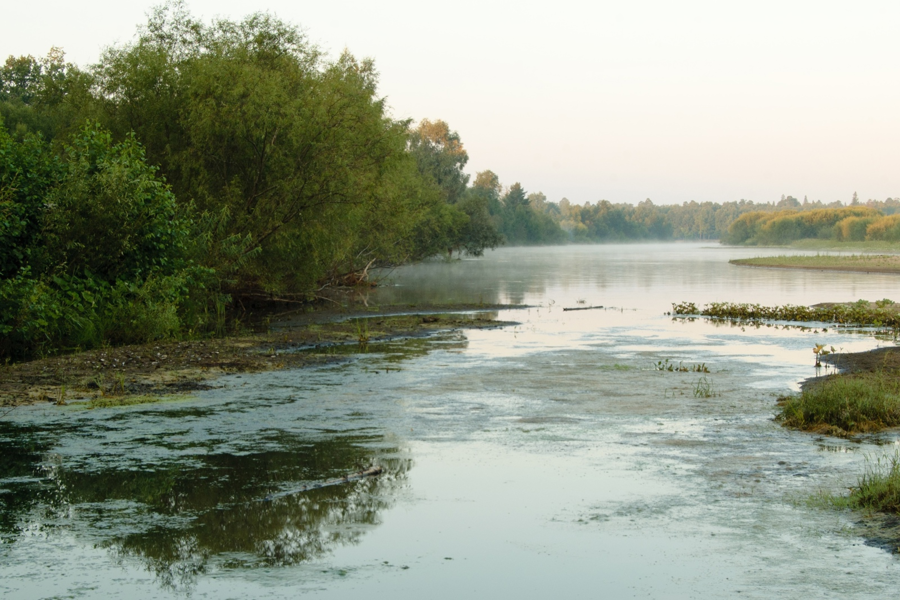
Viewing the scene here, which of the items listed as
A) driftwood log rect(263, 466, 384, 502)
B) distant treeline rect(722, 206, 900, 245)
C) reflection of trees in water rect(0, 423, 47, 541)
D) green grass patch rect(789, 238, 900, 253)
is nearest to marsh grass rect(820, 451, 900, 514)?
driftwood log rect(263, 466, 384, 502)

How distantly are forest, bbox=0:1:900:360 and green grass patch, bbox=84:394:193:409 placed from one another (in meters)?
4.76

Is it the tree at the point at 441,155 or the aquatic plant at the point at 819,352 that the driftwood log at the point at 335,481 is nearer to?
the aquatic plant at the point at 819,352

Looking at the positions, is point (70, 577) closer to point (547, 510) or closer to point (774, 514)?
point (547, 510)

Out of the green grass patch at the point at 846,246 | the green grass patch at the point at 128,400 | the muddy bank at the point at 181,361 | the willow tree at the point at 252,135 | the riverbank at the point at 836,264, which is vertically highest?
the willow tree at the point at 252,135

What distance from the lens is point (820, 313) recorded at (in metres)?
29.9

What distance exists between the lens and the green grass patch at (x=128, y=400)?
13508mm

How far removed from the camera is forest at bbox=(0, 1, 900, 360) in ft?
65.5

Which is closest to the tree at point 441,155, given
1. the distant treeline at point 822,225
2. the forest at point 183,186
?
the forest at point 183,186

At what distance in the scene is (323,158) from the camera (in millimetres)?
30859

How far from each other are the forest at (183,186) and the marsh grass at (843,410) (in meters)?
14.5

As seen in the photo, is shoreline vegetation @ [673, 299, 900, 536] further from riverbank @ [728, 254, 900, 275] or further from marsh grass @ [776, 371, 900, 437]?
riverbank @ [728, 254, 900, 275]

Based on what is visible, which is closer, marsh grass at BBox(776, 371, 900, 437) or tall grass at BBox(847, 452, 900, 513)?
tall grass at BBox(847, 452, 900, 513)

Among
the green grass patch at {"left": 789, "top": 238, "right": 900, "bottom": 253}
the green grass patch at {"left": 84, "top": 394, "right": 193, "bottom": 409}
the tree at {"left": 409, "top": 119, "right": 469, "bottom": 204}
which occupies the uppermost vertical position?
the tree at {"left": 409, "top": 119, "right": 469, "bottom": 204}

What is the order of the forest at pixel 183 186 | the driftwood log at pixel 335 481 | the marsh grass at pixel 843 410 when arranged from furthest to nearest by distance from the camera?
the forest at pixel 183 186
the marsh grass at pixel 843 410
the driftwood log at pixel 335 481
